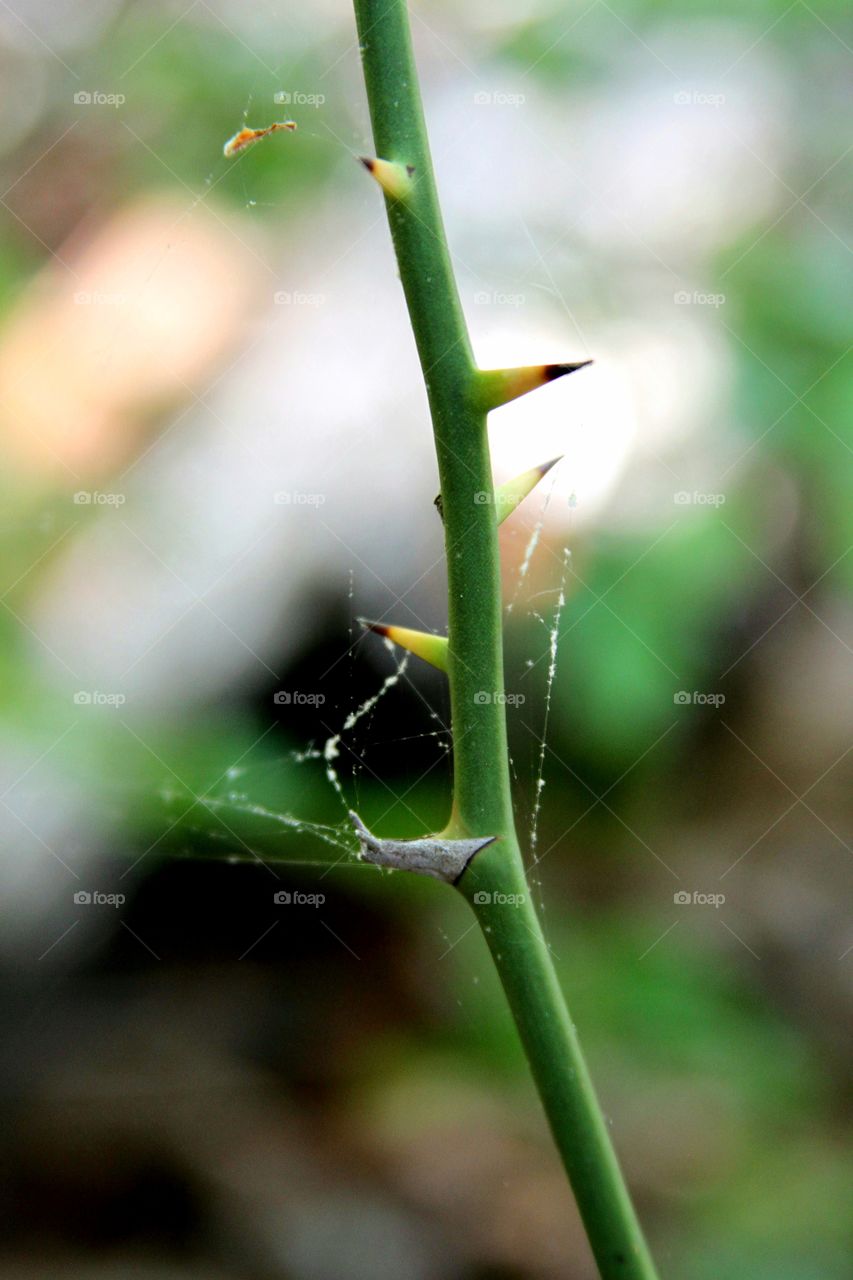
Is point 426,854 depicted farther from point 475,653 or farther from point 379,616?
point 379,616

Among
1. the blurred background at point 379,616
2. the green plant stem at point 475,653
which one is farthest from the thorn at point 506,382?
the blurred background at point 379,616

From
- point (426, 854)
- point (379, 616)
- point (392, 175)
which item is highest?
point (392, 175)

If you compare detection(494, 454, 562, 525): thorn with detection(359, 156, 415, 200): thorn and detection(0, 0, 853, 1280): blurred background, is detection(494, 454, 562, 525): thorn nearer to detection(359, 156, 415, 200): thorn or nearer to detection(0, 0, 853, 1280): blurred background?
detection(359, 156, 415, 200): thorn

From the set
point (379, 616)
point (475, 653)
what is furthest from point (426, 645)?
point (379, 616)

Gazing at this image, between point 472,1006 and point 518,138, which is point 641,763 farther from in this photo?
point 518,138

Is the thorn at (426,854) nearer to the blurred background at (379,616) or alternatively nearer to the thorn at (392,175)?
the thorn at (392,175)

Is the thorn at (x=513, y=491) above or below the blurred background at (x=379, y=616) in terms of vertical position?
above

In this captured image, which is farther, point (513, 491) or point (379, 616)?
point (379, 616)
